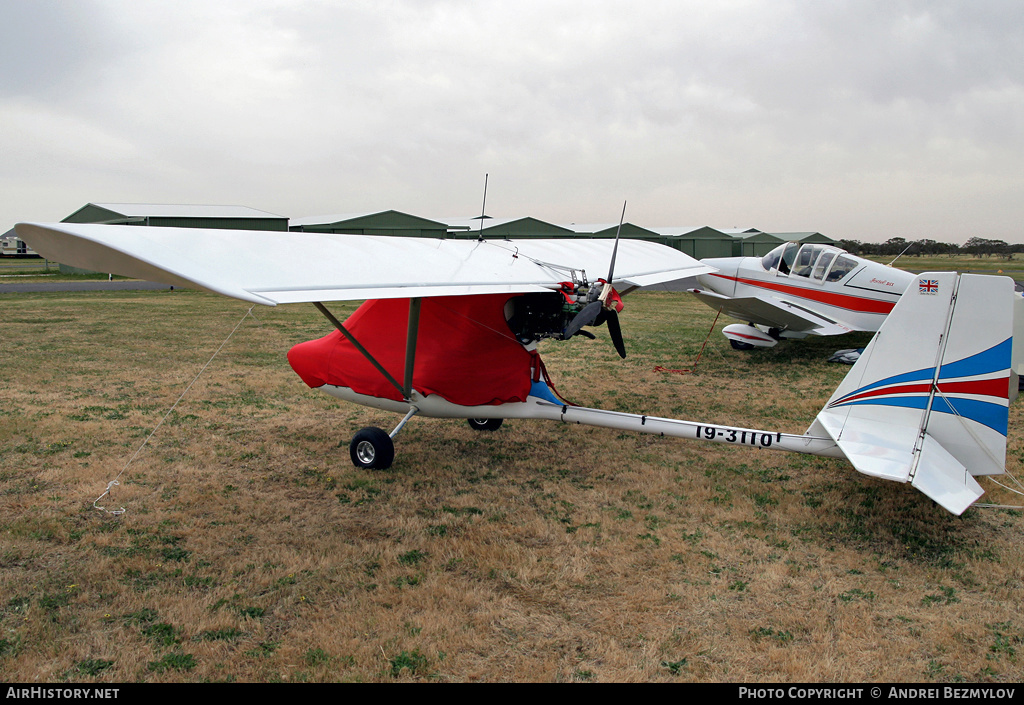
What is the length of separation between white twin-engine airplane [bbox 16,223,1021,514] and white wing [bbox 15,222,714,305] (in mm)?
19

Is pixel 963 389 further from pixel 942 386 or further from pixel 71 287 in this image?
pixel 71 287

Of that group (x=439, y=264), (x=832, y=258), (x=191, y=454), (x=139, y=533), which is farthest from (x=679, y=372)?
(x=139, y=533)

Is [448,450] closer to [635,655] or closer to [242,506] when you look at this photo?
[242,506]

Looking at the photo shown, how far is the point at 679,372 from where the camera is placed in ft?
37.0

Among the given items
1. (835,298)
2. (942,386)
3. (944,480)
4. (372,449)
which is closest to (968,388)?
(942,386)

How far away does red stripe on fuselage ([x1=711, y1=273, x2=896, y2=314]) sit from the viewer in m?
11.5

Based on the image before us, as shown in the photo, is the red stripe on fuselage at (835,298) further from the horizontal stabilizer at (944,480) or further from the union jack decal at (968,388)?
the horizontal stabilizer at (944,480)

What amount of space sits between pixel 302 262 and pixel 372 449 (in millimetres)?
2222

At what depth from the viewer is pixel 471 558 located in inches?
180

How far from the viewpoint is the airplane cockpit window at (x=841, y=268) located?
1186 centimetres

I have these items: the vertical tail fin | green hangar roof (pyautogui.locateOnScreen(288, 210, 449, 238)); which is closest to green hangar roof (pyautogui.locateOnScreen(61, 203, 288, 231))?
green hangar roof (pyautogui.locateOnScreen(288, 210, 449, 238))

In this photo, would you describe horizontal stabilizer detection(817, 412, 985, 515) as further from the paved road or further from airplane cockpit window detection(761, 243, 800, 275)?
the paved road
